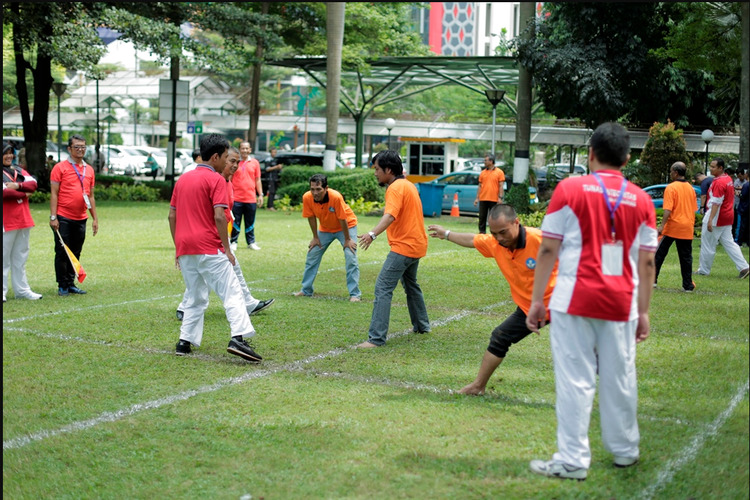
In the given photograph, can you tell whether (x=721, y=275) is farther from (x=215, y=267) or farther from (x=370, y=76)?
(x=370, y=76)

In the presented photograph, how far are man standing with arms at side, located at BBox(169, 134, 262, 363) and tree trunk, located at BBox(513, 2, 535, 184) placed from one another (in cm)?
1682

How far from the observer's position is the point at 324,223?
34.4ft

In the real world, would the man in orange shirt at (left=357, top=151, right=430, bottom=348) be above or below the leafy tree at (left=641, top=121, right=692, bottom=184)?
below

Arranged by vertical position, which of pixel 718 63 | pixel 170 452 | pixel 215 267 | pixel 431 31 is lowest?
pixel 170 452

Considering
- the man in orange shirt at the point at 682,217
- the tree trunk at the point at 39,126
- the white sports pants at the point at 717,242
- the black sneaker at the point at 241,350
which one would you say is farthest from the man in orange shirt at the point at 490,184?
the tree trunk at the point at 39,126

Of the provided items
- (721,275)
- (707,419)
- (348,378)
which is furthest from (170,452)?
(721,275)

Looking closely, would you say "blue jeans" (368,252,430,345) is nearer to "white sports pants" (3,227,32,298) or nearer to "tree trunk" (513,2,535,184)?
"white sports pants" (3,227,32,298)

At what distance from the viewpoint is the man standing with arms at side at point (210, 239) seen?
7.18 metres

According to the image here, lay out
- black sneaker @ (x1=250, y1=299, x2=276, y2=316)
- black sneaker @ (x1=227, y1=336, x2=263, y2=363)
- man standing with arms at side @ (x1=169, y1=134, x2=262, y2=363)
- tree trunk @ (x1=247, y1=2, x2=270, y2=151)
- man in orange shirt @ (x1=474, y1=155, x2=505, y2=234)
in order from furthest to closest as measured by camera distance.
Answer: tree trunk @ (x1=247, y1=2, x2=270, y2=151)
man in orange shirt @ (x1=474, y1=155, x2=505, y2=234)
black sneaker @ (x1=250, y1=299, x2=276, y2=316)
man standing with arms at side @ (x1=169, y1=134, x2=262, y2=363)
black sneaker @ (x1=227, y1=336, x2=263, y2=363)

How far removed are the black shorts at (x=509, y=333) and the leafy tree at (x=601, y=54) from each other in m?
18.4

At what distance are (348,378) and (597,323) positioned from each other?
2755 mm

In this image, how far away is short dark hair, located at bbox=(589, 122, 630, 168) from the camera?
449 cm

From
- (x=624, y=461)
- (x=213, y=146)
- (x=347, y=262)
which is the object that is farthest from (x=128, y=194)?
(x=624, y=461)

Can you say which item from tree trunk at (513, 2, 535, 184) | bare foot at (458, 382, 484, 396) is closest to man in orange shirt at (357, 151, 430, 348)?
bare foot at (458, 382, 484, 396)
